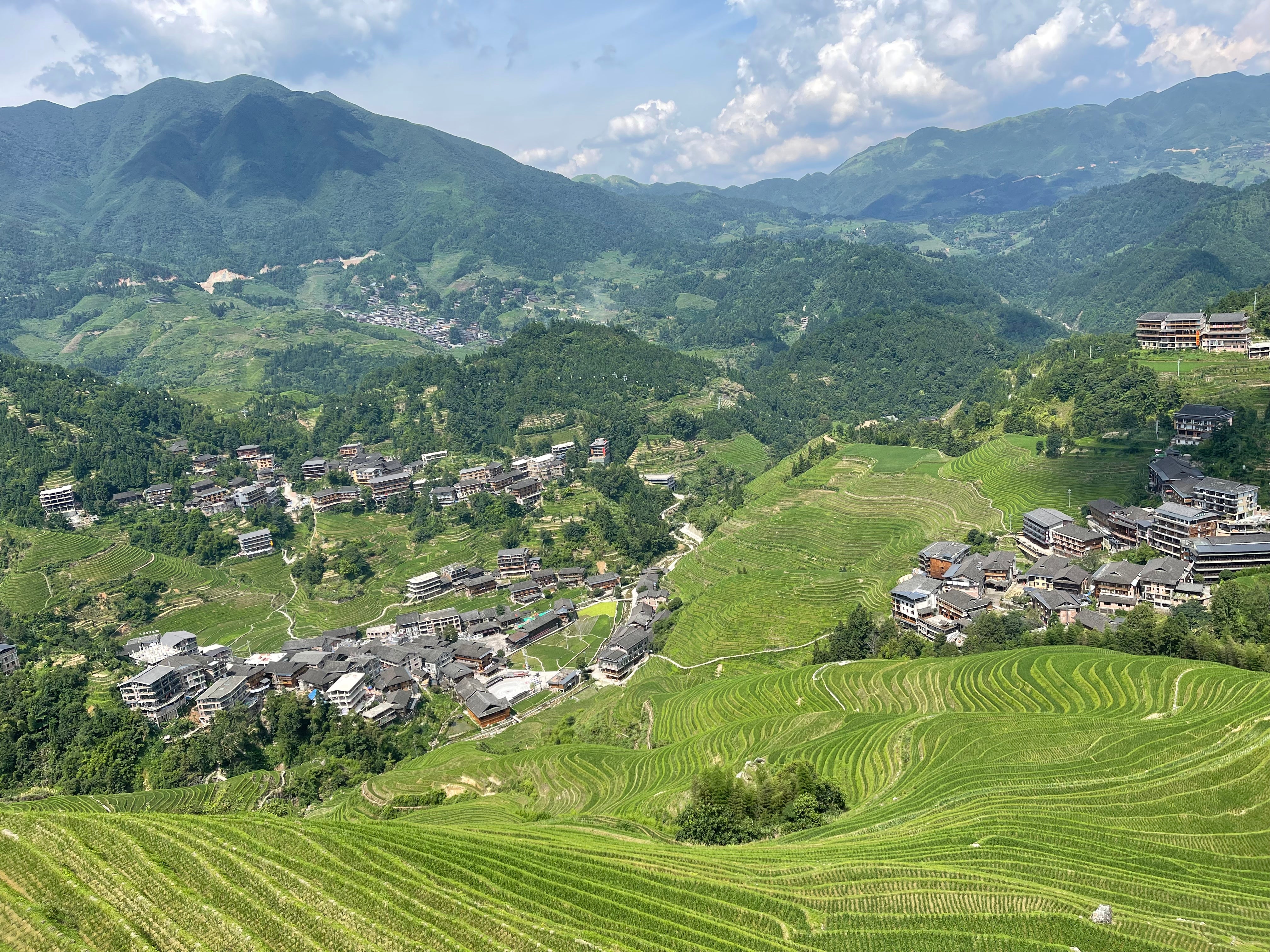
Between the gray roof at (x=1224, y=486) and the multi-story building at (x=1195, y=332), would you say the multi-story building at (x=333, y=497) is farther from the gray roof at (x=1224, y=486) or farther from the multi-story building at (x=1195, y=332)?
the multi-story building at (x=1195, y=332)

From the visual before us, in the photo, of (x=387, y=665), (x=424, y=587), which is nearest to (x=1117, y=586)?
(x=387, y=665)

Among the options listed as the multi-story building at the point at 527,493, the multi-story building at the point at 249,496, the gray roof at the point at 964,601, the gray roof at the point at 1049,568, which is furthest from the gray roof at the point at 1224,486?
the multi-story building at the point at 249,496

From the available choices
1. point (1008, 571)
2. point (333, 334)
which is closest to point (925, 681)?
point (1008, 571)

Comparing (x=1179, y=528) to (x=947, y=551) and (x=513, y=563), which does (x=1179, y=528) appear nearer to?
(x=947, y=551)

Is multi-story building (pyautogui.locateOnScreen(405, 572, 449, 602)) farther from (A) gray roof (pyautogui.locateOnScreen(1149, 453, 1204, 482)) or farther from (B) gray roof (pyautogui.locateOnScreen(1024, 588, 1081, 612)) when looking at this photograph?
(A) gray roof (pyautogui.locateOnScreen(1149, 453, 1204, 482))

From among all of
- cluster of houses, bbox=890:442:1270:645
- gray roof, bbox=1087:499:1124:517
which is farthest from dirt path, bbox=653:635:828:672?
gray roof, bbox=1087:499:1124:517
